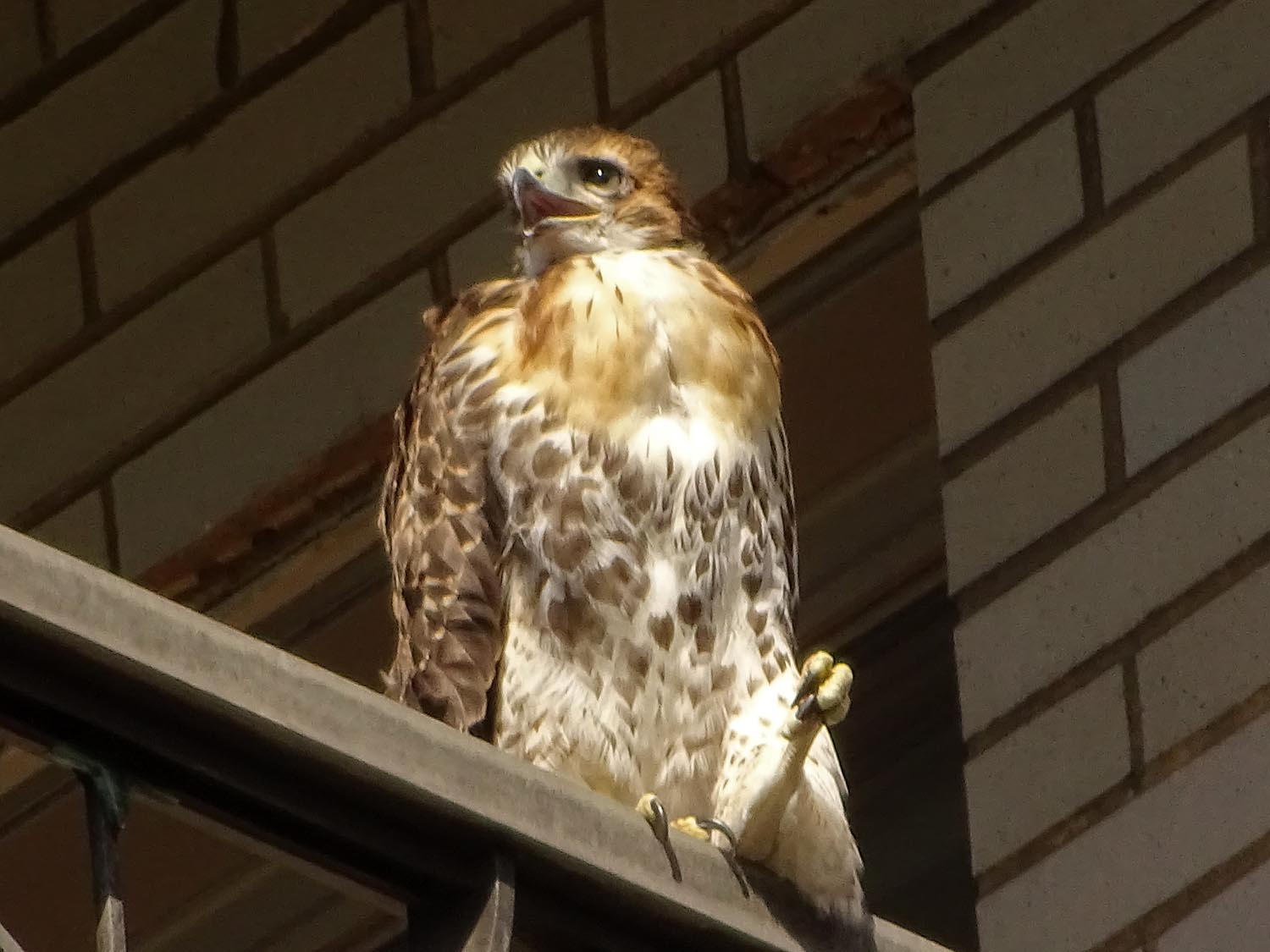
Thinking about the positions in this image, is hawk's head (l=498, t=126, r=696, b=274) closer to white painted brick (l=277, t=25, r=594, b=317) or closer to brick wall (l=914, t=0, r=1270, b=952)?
brick wall (l=914, t=0, r=1270, b=952)

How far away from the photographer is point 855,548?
4840mm

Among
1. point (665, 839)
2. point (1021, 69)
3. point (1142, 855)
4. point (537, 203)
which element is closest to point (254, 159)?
point (1021, 69)

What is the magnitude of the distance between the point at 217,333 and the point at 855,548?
97 centimetres

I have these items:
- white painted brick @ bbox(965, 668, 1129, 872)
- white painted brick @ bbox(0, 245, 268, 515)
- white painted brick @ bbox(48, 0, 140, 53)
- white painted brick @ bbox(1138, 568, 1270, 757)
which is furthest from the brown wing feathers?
white painted brick @ bbox(48, 0, 140, 53)

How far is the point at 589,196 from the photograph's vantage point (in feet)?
11.7

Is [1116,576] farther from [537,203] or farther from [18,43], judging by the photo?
[18,43]

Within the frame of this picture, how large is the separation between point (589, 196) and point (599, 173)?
0.18ft

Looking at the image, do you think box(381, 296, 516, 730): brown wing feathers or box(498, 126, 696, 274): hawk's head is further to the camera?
box(498, 126, 696, 274): hawk's head

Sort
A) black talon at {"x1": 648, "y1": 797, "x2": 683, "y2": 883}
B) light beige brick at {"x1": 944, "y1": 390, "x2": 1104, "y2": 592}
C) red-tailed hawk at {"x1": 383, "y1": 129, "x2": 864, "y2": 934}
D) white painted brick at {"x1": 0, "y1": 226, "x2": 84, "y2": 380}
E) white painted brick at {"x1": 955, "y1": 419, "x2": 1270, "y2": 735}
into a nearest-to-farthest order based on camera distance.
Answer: black talon at {"x1": 648, "y1": 797, "x2": 683, "y2": 883}, red-tailed hawk at {"x1": 383, "y1": 129, "x2": 864, "y2": 934}, white painted brick at {"x1": 955, "y1": 419, "x2": 1270, "y2": 735}, light beige brick at {"x1": 944, "y1": 390, "x2": 1104, "y2": 592}, white painted brick at {"x1": 0, "y1": 226, "x2": 84, "y2": 380}

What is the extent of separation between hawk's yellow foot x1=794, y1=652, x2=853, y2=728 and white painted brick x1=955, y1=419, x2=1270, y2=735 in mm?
900

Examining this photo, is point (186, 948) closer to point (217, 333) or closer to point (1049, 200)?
point (217, 333)

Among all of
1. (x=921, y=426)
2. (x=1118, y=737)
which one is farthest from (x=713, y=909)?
(x=921, y=426)

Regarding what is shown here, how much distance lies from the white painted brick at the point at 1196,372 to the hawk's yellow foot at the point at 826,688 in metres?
1.03

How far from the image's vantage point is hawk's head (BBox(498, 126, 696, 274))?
11.5 ft
